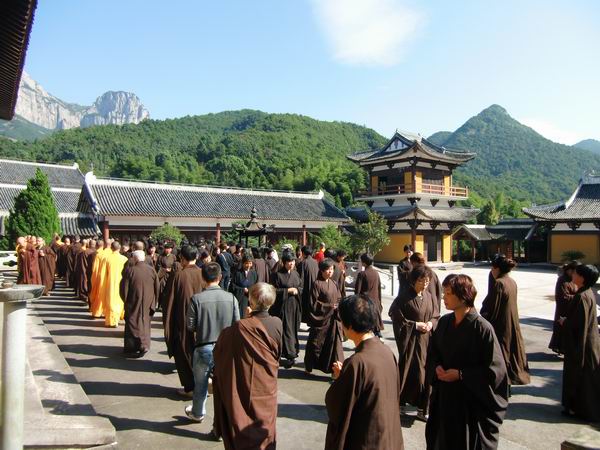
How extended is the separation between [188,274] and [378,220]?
21.6 m

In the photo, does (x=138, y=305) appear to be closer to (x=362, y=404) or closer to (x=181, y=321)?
(x=181, y=321)

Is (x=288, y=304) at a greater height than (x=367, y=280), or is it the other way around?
(x=367, y=280)

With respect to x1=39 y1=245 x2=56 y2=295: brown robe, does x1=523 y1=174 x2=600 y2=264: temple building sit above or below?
above

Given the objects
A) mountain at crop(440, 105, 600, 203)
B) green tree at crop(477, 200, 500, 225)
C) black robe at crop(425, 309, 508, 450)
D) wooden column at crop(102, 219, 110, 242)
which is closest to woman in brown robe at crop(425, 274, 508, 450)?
black robe at crop(425, 309, 508, 450)

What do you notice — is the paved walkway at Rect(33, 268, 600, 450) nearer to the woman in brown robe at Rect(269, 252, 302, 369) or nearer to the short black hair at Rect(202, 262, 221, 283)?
the woman in brown robe at Rect(269, 252, 302, 369)

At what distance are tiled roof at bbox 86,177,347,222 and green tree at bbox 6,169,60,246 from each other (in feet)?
8.18

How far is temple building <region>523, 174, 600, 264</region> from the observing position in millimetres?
29188

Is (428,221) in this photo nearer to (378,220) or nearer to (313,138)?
(378,220)

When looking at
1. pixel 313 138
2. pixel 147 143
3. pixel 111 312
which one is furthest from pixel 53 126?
pixel 111 312

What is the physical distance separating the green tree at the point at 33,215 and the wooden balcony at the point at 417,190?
72.0ft

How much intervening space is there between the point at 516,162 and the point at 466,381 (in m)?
99.6

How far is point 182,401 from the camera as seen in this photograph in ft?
17.4

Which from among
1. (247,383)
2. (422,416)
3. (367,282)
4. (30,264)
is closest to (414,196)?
(367,282)

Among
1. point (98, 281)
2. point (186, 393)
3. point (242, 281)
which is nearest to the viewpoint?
point (186, 393)
